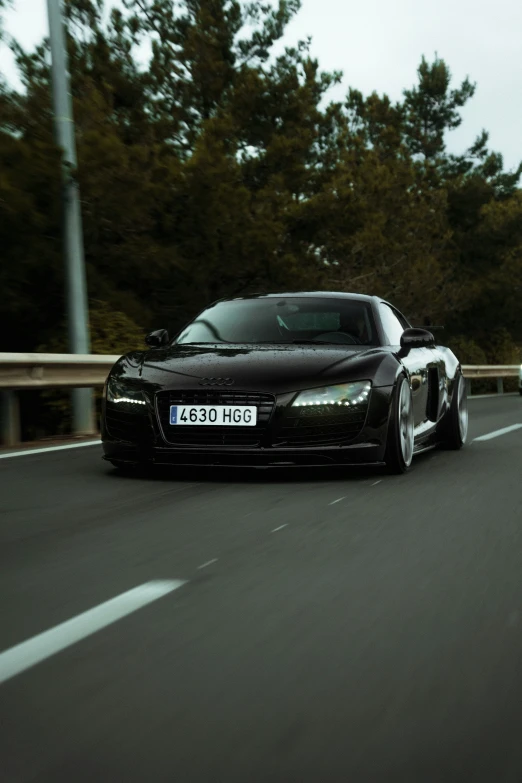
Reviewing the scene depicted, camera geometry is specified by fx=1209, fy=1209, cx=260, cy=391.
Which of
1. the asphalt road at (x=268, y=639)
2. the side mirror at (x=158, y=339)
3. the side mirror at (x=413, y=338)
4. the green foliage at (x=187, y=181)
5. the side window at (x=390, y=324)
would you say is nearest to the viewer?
the asphalt road at (x=268, y=639)

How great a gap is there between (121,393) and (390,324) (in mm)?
2317

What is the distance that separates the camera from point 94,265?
2295 cm

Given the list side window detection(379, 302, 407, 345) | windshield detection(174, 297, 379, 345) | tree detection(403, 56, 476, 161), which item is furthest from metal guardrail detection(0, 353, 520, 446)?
tree detection(403, 56, 476, 161)

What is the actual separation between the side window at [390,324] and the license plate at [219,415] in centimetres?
171

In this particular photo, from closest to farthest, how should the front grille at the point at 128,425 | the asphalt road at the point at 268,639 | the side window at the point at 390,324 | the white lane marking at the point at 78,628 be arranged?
the asphalt road at the point at 268,639 < the white lane marking at the point at 78,628 < the front grille at the point at 128,425 < the side window at the point at 390,324

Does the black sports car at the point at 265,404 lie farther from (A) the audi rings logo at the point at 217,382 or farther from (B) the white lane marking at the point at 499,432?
(B) the white lane marking at the point at 499,432

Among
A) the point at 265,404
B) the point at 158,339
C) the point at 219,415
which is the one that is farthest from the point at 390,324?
→ the point at 219,415

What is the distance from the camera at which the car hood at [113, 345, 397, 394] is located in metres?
7.25

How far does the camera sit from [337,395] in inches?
287

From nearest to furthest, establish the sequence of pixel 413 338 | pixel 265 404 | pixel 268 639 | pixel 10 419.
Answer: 1. pixel 268 639
2. pixel 265 404
3. pixel 413 338
4. pixel 10 419

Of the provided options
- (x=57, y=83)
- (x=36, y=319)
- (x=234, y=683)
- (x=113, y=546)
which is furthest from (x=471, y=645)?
(x=36, y=319)

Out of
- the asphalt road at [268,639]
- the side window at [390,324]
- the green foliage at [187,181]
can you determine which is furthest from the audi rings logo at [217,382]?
the green foliage at [187,181]

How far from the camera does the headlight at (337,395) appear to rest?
7.21 m

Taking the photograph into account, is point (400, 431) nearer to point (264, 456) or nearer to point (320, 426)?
point (320, 426)
